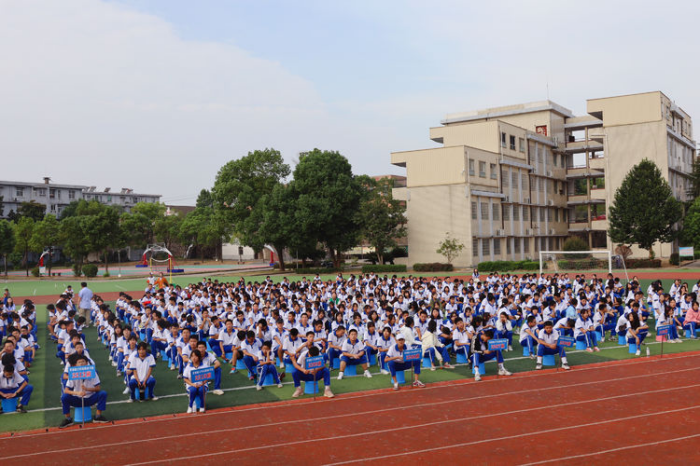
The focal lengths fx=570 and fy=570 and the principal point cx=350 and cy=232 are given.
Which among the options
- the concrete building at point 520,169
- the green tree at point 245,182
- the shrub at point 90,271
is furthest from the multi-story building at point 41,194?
the concrete building at point 520,169

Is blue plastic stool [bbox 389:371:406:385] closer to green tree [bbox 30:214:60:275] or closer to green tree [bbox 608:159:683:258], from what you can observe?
green tree [bbox 608:159:683:258]

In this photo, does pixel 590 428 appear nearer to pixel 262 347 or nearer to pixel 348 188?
pixel 262 347

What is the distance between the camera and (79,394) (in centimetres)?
1008

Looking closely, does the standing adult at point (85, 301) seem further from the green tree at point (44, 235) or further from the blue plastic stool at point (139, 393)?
the green tree at point (44, 235)

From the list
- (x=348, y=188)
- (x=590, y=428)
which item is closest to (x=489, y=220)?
(x=348, y=188)

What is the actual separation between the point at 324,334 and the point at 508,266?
34.5 meters

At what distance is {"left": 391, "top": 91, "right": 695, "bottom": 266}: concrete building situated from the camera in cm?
4956

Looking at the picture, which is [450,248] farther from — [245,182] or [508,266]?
[245,182]

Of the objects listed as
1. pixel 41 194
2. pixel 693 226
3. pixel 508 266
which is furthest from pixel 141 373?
pixel 41 194

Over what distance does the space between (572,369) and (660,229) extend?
37570mm

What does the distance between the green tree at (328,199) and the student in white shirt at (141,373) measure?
1554 inches

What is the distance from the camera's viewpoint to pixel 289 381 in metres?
13.3

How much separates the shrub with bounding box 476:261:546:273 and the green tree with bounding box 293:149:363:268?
12144mm

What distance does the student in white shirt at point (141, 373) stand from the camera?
11609 millimetres
